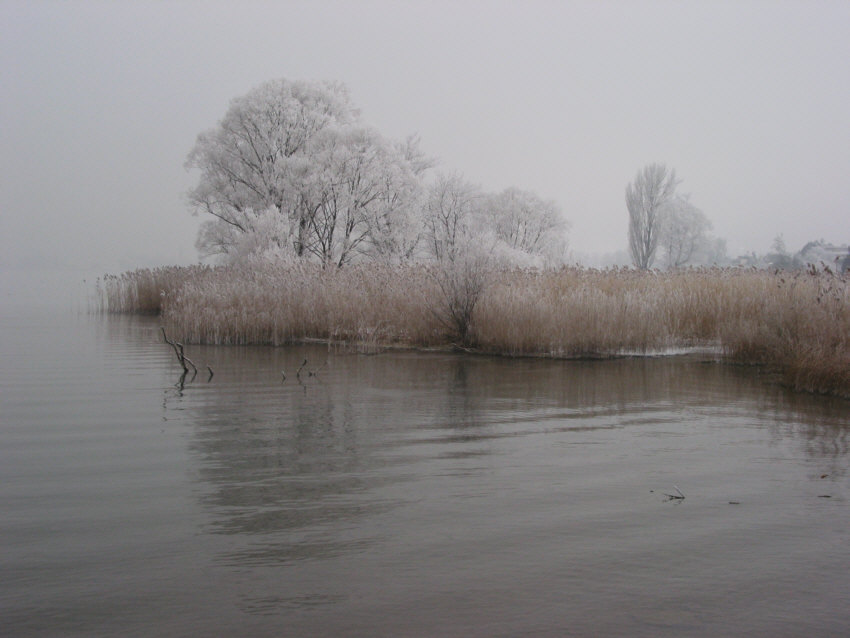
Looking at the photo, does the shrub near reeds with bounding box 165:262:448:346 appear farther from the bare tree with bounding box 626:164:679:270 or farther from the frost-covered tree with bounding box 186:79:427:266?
the bare tree with bounding box 626:164:679:270

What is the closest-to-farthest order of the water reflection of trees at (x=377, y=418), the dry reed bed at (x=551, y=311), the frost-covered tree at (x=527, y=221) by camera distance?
1. the water reflection of trees at (x=377, y=418)
2. the dry reed bed at (x=551, y=311)
3. the frost-covered tree at (x=527, y=221)

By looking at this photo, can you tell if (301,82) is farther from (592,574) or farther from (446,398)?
(592,574)

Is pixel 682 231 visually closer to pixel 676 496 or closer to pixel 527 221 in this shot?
pixel 527 221

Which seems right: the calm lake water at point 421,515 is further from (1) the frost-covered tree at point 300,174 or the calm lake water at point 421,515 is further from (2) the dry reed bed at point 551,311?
(1) the frost-covered tree at point 300,174

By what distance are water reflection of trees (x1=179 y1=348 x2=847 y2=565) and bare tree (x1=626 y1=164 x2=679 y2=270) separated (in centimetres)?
4076

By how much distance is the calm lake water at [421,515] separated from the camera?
116 inches

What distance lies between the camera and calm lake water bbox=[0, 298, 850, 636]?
116 inches

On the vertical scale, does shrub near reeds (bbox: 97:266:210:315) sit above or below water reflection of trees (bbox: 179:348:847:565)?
above

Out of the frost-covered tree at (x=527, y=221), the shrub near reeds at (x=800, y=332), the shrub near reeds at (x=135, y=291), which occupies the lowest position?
the shrub near reeds at (x=800, y=332)

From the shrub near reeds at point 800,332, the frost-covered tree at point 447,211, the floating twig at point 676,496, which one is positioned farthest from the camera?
the frost-covered tree at point 447,211

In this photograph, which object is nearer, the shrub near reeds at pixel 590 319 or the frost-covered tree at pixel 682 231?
the shrub near reeds at pixel 590 319

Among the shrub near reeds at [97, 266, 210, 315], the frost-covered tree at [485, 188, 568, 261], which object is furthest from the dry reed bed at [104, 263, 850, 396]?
the frost-covered tree at [485, 188, 568, 261]

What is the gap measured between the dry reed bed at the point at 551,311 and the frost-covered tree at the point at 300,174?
42.4ft

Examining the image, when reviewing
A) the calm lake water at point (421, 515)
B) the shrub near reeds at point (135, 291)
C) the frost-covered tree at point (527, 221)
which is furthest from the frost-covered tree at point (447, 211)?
the calm lake water at point (421, 515)
